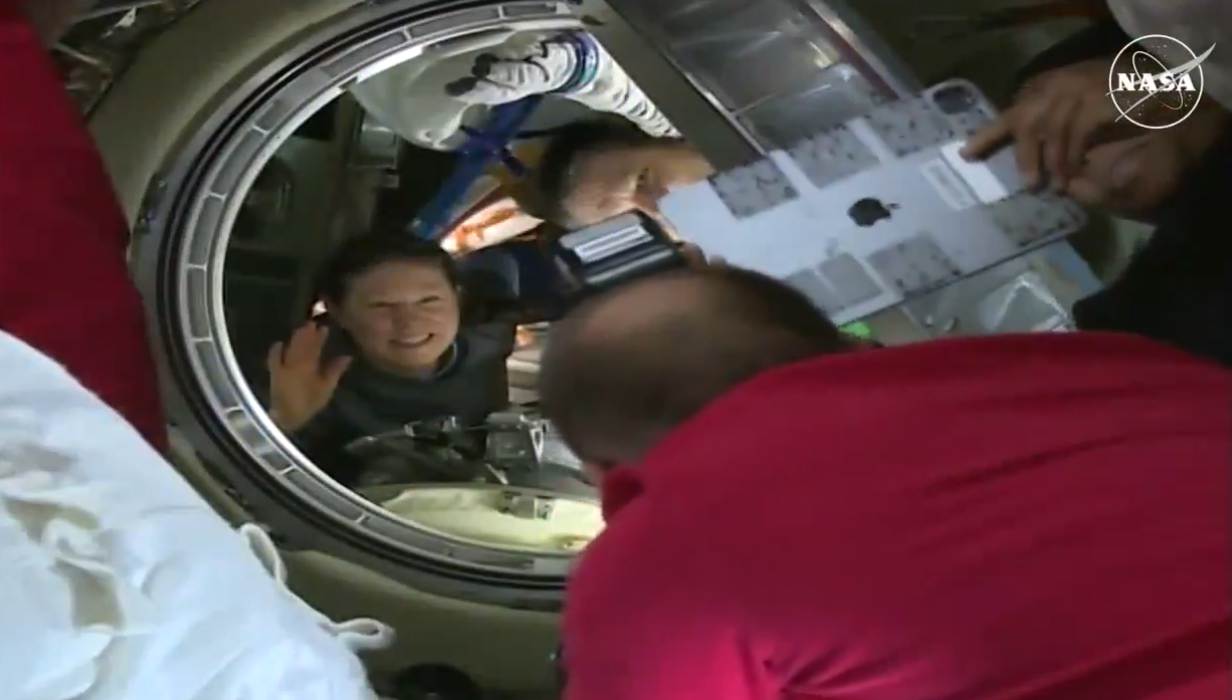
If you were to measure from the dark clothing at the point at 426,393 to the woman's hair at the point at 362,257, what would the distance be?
0.24 ft

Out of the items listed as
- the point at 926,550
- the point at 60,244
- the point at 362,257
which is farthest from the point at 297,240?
the point at 926,550

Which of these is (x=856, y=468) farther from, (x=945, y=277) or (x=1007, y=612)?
(x=945, y=277)

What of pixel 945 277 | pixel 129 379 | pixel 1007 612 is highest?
pixel 129 379

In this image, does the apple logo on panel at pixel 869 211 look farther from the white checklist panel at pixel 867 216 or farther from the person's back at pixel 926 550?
the person's back at pixel 926 550

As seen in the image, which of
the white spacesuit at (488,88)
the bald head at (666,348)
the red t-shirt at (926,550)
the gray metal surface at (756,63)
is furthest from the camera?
the white spacesuit at (488,88)

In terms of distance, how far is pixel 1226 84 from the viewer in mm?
935

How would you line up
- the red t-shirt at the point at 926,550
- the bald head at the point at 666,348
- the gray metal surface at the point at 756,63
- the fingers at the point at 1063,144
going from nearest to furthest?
the red t-shirt at the point at 926,550 → the bald head at the point at 666,348 → the fingers at the point at 1063,144 → the gray metal surface at the point at 756,63

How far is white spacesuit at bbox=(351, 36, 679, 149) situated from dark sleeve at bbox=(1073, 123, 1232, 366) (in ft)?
1.35

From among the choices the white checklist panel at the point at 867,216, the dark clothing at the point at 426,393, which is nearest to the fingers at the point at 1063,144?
the white checklist panel at the point at 867,216

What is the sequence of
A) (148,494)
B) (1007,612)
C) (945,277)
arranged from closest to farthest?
(1007,612), (148,494), (945,277)

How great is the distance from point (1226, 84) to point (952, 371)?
1.34 feet

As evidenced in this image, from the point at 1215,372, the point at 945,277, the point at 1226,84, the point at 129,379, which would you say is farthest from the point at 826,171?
the point at 129,379

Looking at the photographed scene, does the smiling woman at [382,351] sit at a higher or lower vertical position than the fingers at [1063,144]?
higher

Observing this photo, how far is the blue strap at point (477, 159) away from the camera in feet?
4.26
